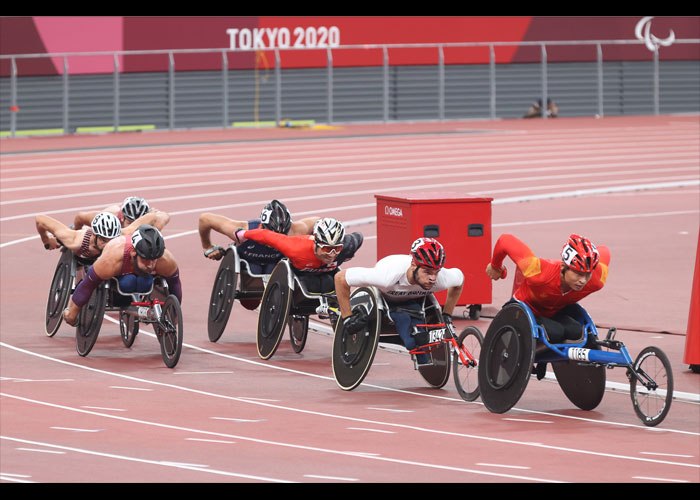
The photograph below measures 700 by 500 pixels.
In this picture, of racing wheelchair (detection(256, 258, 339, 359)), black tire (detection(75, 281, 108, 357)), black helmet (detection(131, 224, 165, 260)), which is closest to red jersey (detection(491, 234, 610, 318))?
racing wheelchair (detection(256, 258, 339, 359))

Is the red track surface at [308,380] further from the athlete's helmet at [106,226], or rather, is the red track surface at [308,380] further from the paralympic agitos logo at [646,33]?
the paralympic agitos logo at [646,33]

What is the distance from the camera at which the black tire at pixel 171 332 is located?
43.7 ft

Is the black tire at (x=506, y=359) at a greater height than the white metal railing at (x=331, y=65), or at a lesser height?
lesser

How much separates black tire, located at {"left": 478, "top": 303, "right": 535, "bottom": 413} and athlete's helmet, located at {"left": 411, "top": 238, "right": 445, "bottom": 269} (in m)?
0.76

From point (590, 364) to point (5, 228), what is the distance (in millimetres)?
14770

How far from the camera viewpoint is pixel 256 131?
133 ft

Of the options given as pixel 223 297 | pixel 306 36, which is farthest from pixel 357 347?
pixel 306 36

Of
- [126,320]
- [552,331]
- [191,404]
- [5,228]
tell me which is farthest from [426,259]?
[5,228]

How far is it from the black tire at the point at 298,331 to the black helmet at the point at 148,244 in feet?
4.66

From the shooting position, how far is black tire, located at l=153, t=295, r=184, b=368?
43.7ft

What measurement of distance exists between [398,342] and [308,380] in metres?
0.94

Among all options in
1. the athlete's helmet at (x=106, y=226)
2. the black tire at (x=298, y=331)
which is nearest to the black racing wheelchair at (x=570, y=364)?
the black tire at (x=298, y=331)

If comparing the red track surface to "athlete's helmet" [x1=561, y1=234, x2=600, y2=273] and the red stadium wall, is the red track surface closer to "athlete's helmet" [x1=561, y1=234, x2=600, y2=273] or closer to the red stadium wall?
"athlete's helmet" [x1=561, y1=234, x2=600, y2=273]

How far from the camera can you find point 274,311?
13.8 m
